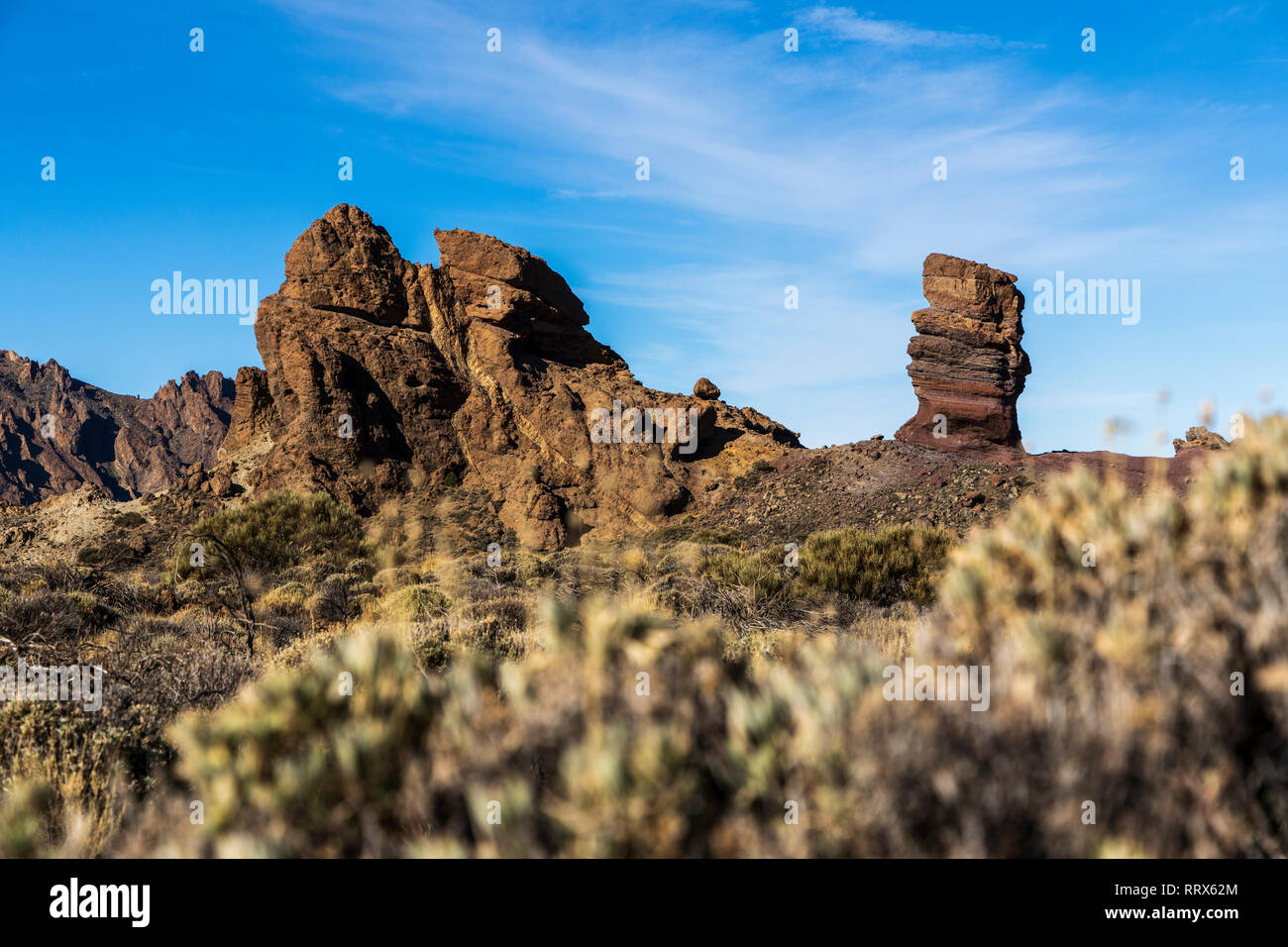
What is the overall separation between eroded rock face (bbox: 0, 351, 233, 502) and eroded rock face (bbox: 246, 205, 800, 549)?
8316cm

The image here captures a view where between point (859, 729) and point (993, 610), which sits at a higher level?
point (993, 610)

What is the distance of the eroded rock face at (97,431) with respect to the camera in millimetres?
101688

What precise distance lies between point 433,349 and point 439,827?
119ft

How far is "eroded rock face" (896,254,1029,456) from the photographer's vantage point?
119 feet

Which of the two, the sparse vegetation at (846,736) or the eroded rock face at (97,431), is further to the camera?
the eroded rock face at (97,431)

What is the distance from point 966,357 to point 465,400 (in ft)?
77.4

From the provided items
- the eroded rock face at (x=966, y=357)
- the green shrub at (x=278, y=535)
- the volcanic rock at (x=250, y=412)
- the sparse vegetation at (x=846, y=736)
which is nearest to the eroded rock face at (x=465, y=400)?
the volcanic rock at (x=250, y=412)

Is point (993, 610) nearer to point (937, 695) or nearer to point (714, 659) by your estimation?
point (937, 695)

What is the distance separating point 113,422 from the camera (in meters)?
116

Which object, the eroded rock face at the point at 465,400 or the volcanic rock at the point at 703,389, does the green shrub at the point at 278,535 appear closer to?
the eroded rock face at the point at 465,400

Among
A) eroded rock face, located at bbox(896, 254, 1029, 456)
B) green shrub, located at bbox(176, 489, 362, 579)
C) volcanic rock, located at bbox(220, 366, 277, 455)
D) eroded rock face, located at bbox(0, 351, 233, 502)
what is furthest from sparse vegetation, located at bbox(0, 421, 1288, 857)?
eroded rock face, located at bbox(0, 351, 233, 502)

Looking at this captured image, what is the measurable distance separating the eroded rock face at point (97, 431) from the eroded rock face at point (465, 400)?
83.2m
